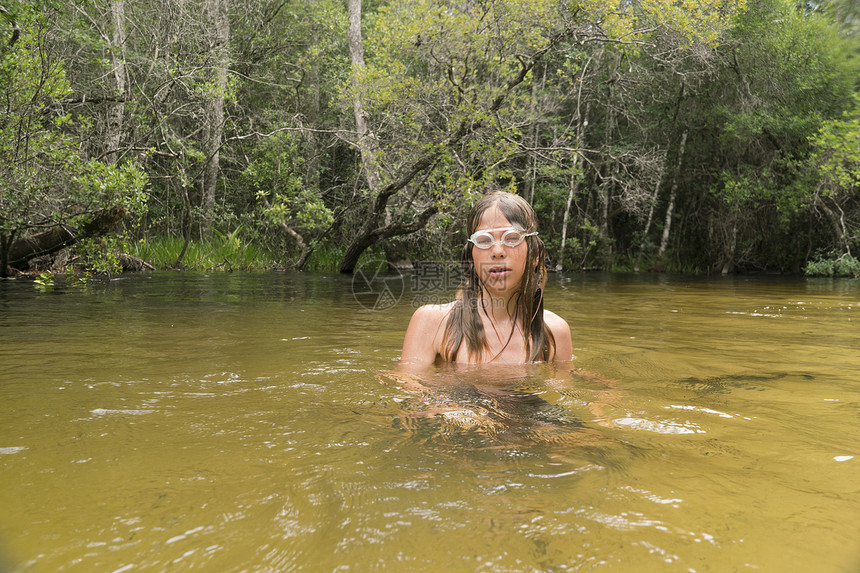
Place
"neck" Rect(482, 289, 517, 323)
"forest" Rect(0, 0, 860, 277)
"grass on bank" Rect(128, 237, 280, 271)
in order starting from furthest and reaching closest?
1. "grass on bank" Rect(128, 237, 280, 271)
2. "forest" Rect(0, 0, 860, 277)
3. "neck" Rect(482, 289, 517, 323)

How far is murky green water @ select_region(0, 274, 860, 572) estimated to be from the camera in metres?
1.28

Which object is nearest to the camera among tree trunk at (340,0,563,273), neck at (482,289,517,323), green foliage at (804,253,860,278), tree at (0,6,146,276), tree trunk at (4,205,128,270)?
neck at (482,289,517,323)

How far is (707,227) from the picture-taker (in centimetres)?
2352

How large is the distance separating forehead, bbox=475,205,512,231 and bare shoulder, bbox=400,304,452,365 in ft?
1.75

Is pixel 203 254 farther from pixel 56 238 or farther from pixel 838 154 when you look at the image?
pixel 838 154

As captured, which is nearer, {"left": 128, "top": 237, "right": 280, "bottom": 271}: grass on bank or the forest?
the forest

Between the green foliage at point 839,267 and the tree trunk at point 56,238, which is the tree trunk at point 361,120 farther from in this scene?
the green foliage at point 839,267

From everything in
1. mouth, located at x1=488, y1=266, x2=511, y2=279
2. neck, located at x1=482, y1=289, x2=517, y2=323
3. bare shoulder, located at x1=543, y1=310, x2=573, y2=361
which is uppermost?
mouth, located at x1=488, y1=266, x2=511, y2=279

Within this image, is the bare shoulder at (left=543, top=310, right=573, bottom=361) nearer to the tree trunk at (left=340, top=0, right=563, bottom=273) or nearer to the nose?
the nose

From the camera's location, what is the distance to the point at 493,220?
3174mm

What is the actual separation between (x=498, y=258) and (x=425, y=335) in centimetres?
65

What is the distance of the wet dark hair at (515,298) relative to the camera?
10.5 feet

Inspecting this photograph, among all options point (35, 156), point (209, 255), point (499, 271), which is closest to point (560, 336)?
point (499, 271)

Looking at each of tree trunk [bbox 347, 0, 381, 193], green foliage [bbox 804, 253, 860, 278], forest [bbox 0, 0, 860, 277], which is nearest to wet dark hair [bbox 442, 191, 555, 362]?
forest [bbox 0, 0, 860, 277]
